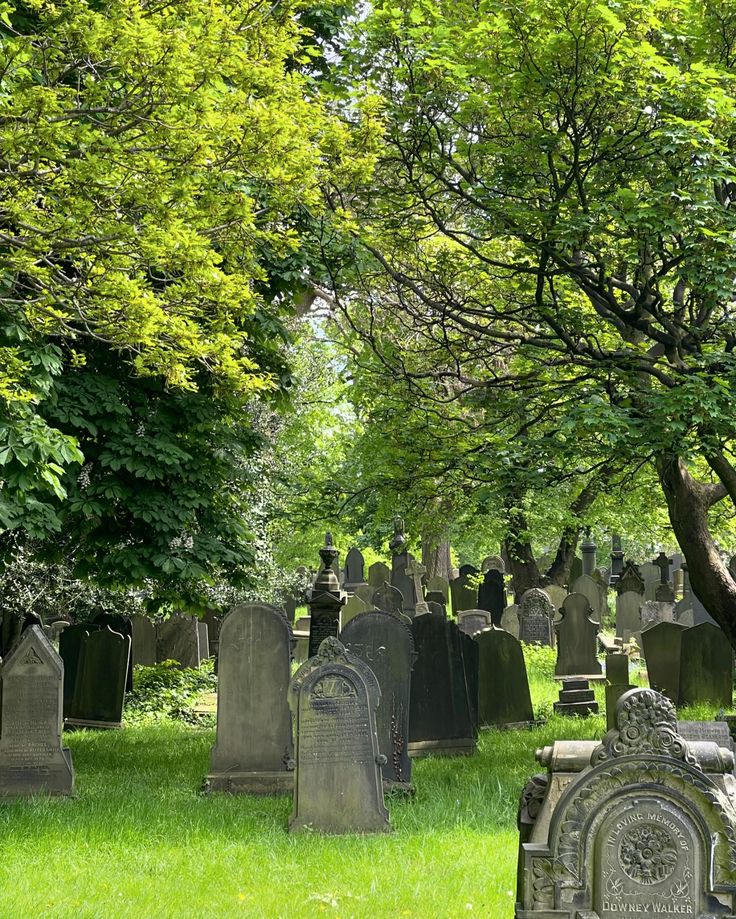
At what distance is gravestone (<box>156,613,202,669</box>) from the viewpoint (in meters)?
19.2

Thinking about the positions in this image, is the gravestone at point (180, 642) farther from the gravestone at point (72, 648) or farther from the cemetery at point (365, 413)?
the gravestone at point (72, 648)

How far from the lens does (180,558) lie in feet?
38.8

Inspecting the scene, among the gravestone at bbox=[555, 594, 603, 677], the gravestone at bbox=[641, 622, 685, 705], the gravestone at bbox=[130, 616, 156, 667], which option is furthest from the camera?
the gravestone at bbox=[130, 616, 156, 667]

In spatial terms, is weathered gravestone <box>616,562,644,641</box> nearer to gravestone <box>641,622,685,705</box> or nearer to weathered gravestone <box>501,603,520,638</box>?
weathered gravestone <box>501,603,520,638</box>

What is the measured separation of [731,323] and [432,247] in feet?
13.5

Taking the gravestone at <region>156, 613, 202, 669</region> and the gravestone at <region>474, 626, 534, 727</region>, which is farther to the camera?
the gravestone at <region>156, 613, 202, 669</region>

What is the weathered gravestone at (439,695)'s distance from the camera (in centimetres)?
1285

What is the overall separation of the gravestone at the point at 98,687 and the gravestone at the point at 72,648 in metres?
0.06

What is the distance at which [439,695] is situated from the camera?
13.0 meters

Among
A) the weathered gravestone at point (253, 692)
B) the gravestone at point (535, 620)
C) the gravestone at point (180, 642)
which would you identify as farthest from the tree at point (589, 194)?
the gravestone at point (535, 620)

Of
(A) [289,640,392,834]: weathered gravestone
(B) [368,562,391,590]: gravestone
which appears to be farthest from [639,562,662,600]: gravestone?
(A) [289,640,392,834]: weathered gravestone

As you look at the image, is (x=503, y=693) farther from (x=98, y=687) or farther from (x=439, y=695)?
(x=98, y=687)

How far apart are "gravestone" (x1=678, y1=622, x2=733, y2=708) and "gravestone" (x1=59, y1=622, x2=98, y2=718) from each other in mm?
7589

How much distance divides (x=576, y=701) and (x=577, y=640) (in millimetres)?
2404
